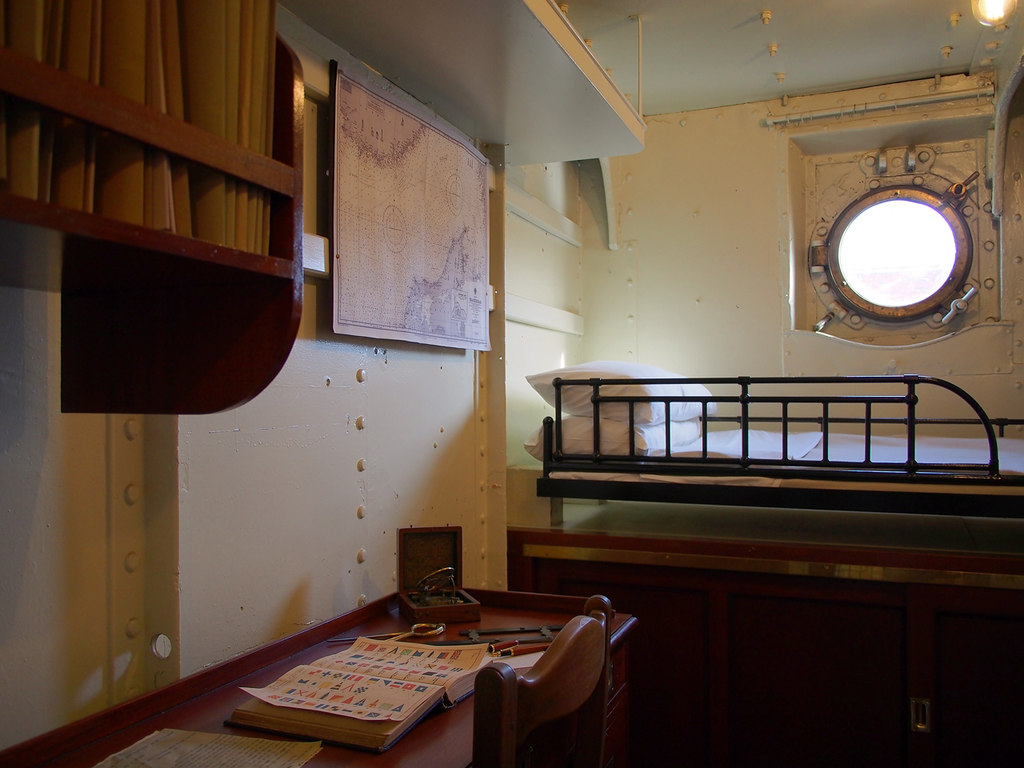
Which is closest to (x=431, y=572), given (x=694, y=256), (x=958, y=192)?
(x=694, y=256)

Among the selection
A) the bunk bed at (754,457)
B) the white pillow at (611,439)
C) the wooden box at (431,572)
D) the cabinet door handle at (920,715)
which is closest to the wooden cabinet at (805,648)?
the cabinet door handle at (920,715)

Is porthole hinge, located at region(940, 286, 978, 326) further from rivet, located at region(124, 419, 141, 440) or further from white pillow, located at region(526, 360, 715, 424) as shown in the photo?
rivet, located at region(124, 419, 141, 440)

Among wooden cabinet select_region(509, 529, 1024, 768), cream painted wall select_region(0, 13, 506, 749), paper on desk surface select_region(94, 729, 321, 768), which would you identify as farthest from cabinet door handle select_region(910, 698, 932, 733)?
paper on desk surface select_region(94, 729, 321, 768)

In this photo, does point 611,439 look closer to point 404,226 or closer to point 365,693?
point 404,226

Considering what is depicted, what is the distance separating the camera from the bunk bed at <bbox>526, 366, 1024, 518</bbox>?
206cm

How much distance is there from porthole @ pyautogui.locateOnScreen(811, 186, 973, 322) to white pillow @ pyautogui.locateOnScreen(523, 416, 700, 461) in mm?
1717

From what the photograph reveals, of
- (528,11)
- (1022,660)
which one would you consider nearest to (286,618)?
(528,11)

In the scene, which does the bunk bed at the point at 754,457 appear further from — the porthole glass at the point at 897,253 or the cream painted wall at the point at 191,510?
the porthole glass at the point at 897,253

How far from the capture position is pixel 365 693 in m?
1.27

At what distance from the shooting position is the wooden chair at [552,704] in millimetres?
842

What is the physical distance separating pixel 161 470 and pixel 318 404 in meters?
0.44

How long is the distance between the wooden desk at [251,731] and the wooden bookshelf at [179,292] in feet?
1.59

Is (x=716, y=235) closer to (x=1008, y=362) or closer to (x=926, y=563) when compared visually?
(x=1008, y=362)

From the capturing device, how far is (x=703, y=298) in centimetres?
370
